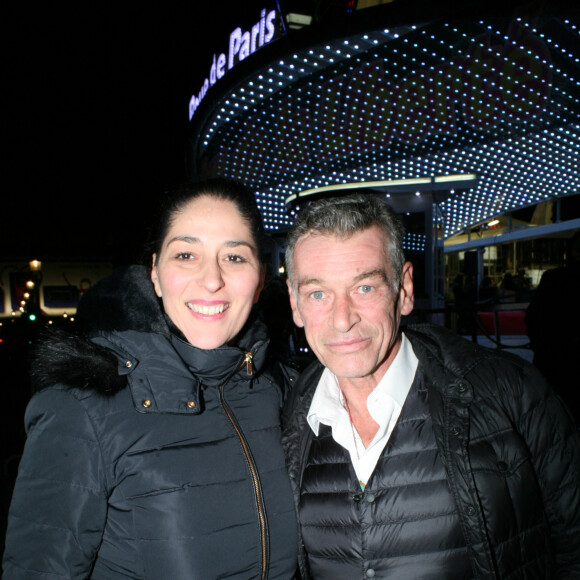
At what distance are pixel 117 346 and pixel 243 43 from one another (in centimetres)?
1106

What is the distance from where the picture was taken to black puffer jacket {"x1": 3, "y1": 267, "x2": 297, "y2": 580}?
51.5 inches

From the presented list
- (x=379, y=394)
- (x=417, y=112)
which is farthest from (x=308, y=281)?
(x=417, y=112)

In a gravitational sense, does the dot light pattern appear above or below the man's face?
above

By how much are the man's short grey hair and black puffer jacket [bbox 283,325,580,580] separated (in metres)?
0.48

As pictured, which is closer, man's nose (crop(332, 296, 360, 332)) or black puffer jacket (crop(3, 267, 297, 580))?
black puffer jacket (crop(3, 267, 297, 580))

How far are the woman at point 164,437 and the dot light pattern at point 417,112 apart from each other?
801 centimetres

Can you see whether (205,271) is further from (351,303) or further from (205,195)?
(351,303)

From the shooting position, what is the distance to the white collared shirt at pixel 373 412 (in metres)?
1.65

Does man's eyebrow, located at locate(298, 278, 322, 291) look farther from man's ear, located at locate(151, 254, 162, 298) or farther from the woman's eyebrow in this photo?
man's ear, located at locate(151, 254, 162, 298)

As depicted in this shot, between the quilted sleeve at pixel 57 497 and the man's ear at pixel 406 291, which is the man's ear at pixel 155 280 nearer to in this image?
the quilted sleeve at pixel 57 497

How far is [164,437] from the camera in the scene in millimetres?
1495

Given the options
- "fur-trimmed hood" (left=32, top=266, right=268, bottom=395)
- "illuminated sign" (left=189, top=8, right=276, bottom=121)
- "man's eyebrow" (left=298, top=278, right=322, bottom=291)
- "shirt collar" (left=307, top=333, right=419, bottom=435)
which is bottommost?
"shirt collar" (left=307, top=333, right=419, bottom=435)

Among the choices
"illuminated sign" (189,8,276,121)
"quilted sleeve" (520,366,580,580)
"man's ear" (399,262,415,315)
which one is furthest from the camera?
"illuminated sign" (189,8,276,121)

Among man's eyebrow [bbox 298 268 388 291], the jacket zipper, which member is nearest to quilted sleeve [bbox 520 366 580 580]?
man's eyebrow [bbox 298 268 388 291]
